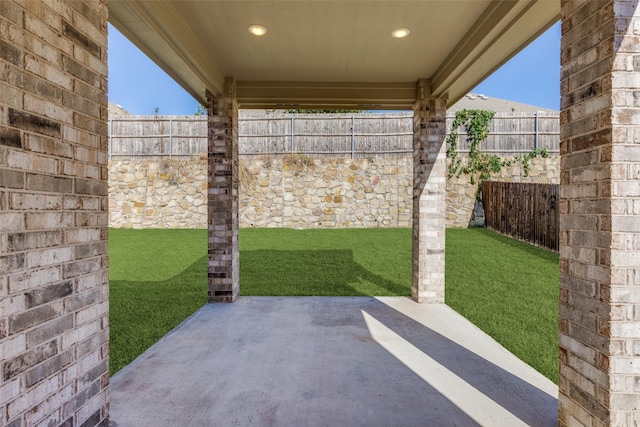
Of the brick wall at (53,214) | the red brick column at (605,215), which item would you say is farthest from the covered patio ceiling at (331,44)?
the red brick column at (605,215)

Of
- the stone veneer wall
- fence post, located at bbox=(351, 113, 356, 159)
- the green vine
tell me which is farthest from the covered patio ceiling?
the green vine

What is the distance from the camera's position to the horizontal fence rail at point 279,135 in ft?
38.1

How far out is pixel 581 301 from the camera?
1716 mm

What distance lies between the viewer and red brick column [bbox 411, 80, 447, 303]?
4.62m

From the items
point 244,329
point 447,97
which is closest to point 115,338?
point 244,329

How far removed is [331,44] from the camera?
3.55 meters

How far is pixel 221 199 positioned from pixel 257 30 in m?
2.14

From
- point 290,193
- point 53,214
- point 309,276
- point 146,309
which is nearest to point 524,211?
point 309,276

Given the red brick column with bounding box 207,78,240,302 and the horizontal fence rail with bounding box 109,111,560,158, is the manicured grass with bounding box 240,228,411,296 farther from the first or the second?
the horizontal fence rail with bounding box 109,111,560,158

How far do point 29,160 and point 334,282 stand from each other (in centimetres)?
464

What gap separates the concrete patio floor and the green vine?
860 cm

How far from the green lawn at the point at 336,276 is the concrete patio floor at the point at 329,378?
358mm

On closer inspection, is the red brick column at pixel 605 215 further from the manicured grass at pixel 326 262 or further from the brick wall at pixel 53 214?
the manicured grass at pixel 326 262

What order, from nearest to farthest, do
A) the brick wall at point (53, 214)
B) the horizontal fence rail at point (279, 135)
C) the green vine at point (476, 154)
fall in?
1. the brick wall at point (53, 214)
2. the green vine at point (476, 154)
3. the horizontal fence rail at point (279, 135)
